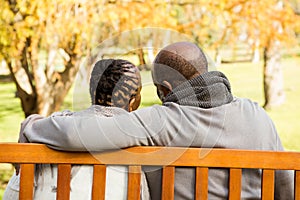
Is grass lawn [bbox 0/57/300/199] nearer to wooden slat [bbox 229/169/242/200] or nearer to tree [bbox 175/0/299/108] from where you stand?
tree [bbox 175/0/299/108]

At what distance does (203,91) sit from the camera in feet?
6.95

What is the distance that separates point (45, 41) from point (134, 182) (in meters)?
3.63

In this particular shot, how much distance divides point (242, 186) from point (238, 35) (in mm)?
3686

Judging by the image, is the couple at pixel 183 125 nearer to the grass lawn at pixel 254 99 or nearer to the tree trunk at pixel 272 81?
the grass lawn at pixel 254 99

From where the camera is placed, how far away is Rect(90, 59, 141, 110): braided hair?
2172 mm

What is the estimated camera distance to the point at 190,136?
2119 mm

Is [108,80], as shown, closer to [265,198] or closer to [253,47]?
[265,198]

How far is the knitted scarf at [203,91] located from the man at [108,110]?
0.15 meters

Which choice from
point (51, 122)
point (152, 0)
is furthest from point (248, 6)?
point (51, 122)

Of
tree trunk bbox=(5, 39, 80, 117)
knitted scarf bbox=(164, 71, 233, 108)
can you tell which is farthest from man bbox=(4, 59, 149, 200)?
tree trunk bbox=(5, 39, 80, 117)

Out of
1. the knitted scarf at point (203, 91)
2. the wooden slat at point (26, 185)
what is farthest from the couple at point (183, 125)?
the wooden slat at point (26, 185)

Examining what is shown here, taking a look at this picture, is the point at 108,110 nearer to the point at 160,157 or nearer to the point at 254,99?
the point at 160,157

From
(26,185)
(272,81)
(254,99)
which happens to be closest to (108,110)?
(26,185)

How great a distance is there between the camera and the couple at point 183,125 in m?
2.05
